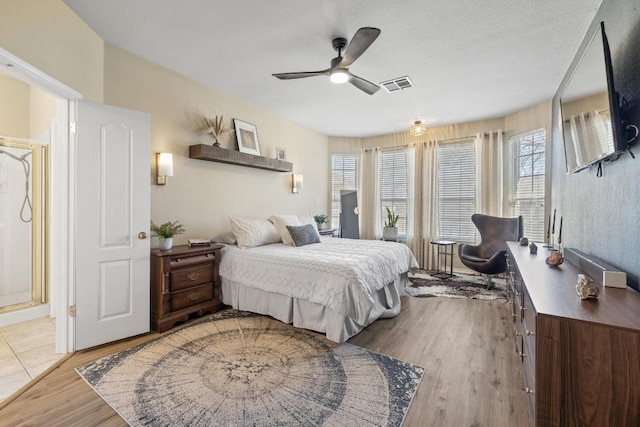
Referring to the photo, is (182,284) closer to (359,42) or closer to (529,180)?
(359,42)

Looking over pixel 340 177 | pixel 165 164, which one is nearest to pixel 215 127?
pixel 165 164

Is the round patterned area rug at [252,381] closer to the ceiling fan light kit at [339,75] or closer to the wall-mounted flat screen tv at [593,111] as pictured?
the wall-mounted flat screen tv at [593,111]

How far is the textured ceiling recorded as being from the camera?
2301 mm

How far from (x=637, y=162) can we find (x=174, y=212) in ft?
12.8

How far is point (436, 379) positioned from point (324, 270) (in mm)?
1199

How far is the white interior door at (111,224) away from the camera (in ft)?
7.98

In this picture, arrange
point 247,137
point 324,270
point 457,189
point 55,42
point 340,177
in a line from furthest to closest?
point 340,177, point 457,189, point 247,137, point 324,270, point 55,42

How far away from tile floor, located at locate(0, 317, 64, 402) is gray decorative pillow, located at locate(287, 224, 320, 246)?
2426 millimetres

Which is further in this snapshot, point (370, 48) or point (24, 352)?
point (370, 48)

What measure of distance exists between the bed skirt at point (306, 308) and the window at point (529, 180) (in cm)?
266

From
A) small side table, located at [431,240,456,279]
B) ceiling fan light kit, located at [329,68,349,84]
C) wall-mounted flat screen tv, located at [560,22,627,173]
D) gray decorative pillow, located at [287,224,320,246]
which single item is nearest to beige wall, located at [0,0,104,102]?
ceiling fan light kit, located at [329,68,349,84]

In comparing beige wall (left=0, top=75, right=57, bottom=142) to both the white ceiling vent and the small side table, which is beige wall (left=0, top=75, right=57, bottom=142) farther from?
the small side table

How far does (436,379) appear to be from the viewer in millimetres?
2066

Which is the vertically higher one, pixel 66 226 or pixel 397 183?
pixel 397 183
